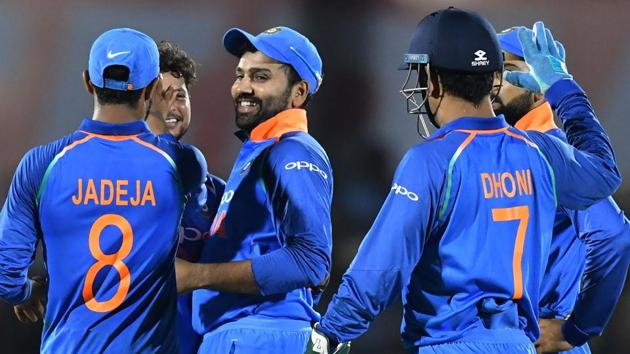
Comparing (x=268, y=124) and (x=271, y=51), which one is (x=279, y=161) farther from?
(x=271, y=51)

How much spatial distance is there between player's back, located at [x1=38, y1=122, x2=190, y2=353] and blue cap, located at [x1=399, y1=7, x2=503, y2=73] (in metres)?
0.75

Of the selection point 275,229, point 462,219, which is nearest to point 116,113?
point 275,229

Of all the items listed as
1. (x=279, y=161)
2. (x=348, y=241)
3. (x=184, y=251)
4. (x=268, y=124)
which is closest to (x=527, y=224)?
(x=279, y=161)

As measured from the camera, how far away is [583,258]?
3.32m

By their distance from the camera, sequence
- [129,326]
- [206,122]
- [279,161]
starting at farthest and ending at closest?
[206,122]
[279,161]
[129,326]

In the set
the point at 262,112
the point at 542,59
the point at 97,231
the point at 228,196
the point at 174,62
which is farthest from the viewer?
the point at 174,62

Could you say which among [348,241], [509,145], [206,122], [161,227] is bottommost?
[348,241]

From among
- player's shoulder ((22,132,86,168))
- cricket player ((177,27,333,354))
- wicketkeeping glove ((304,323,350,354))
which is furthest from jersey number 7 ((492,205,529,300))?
player's shoulder ((22,132,86,168))

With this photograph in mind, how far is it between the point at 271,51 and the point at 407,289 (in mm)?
1053

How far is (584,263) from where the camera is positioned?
332cm

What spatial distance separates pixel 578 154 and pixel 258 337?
101 centimetres

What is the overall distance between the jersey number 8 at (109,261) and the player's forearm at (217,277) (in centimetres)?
22

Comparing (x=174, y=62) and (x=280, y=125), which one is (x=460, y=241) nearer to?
(x=280, y=125)

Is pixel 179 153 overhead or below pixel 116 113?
below
